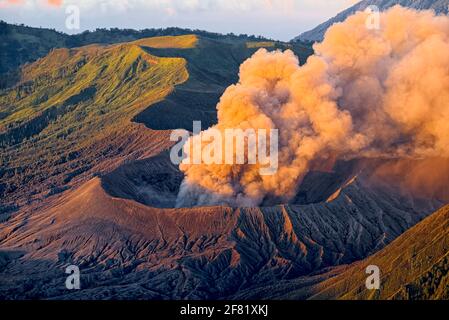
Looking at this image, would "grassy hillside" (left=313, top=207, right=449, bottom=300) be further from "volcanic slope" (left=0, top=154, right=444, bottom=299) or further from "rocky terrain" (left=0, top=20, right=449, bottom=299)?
"volcanic slope" (left=0, top=154, right=444, bottom=299)

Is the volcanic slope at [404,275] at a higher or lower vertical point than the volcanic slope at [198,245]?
higher

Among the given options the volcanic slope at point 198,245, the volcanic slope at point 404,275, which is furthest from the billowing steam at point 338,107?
the volcanic slope at point 404,275

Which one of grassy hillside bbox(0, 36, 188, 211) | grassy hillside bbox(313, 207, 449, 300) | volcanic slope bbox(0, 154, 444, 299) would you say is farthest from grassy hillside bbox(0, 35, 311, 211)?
grassy hillside bbox(313, 207, 449, 300)

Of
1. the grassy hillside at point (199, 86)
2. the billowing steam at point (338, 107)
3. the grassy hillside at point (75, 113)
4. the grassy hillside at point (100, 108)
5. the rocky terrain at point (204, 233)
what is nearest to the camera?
the rocky terrain at point (204, 233)

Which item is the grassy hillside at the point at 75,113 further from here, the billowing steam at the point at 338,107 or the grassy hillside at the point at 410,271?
the grassy hillside at the point at 410,271

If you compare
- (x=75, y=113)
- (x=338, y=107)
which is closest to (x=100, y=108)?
(x=75, y=113)

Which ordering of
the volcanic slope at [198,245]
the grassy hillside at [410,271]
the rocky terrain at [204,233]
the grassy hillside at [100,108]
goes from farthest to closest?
the grassy hillside at [100,108] → the volcanic slope at [198,245] → the rocky terrain at [204,233] → the grassy hillside at [410,271]

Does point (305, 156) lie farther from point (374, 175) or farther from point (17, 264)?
point (17, 264)

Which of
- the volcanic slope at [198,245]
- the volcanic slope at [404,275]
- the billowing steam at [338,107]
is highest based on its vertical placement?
the billowing steam at [338,107]

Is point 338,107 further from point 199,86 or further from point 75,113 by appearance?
point 75,113
